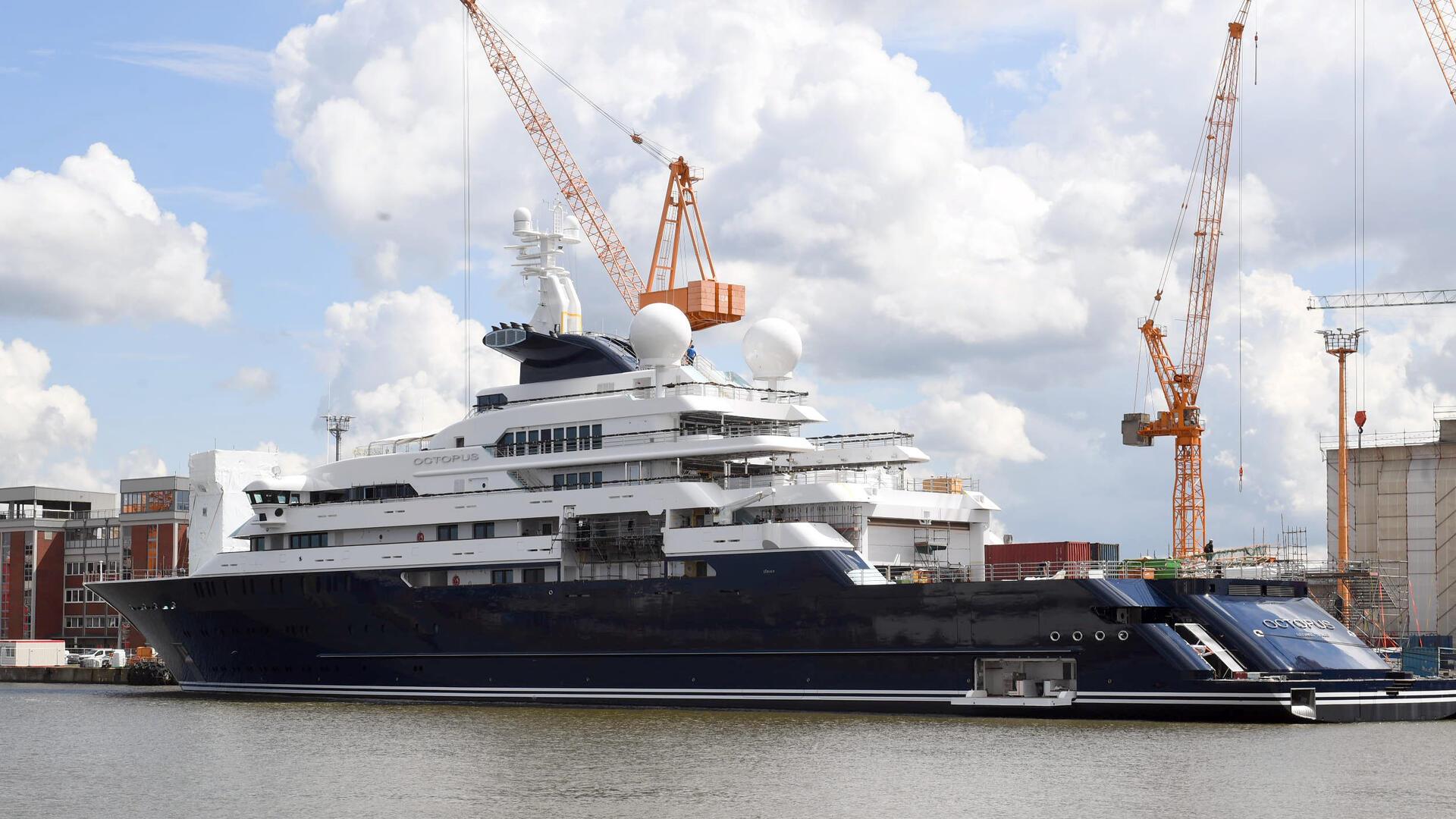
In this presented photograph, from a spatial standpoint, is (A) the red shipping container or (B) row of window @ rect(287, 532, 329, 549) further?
(B) row of window @ rect(287, 532, 329, 549)

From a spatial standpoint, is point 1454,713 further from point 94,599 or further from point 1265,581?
point 94,599

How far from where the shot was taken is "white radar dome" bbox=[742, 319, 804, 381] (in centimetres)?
4275

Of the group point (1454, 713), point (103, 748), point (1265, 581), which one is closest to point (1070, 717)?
point (1265, 581)

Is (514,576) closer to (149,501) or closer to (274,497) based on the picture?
(274,497)

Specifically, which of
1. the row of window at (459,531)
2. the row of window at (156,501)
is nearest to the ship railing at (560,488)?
the row of window at (459,531)

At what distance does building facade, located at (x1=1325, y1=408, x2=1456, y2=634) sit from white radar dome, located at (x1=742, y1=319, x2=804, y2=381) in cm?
2945

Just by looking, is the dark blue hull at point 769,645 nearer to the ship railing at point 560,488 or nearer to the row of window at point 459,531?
the row of window at point 459,531

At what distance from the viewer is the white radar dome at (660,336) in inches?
1635

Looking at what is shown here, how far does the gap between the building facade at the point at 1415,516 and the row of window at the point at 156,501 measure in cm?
5091

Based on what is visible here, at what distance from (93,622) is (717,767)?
62.2 metres

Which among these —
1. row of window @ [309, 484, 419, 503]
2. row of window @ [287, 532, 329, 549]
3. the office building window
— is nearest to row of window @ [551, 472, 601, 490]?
row of window @ [309, 484, 419, 503]

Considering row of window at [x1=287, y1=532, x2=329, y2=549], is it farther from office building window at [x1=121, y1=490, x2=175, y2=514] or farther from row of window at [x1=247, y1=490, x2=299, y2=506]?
office building window at [x1=121, y1=490, x2=175, y2=514]

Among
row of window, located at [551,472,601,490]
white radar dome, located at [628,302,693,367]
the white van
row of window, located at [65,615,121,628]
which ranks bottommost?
the white van

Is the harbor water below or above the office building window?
below
